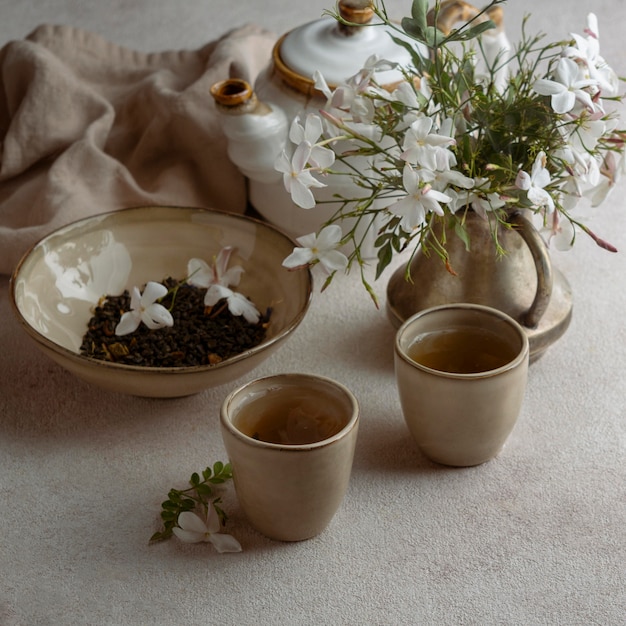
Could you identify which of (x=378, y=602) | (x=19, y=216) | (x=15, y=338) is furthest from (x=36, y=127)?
(x=378, y=602)

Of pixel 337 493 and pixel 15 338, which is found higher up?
pixel 337 493

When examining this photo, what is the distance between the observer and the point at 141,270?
110 centimetres

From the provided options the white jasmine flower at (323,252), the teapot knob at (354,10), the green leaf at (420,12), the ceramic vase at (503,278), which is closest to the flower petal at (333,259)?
the white jasmine flower at (323,252)

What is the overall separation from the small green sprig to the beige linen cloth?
447 millimetres

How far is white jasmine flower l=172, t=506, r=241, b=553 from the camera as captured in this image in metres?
0.81

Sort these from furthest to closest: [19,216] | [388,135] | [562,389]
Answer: [19,216] < [562,389] < [388,135]

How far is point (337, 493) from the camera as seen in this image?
0.79 metres

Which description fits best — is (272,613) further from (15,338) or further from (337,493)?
(15,338)

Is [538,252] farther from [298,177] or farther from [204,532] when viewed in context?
[204,532]

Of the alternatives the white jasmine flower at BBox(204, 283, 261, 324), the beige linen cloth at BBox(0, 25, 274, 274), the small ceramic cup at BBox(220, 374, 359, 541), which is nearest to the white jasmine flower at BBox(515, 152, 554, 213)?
the small ceramic cup at BBox(220, 374, 359, 541)

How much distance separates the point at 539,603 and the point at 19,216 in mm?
829

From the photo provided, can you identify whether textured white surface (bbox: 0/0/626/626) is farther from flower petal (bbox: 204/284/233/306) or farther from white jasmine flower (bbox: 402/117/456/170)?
white jasmine flower (bbox: 402/117/456/170)

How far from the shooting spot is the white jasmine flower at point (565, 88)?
0.79 m

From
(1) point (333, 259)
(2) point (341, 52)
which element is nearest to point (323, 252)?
(1) point (333, 259)
